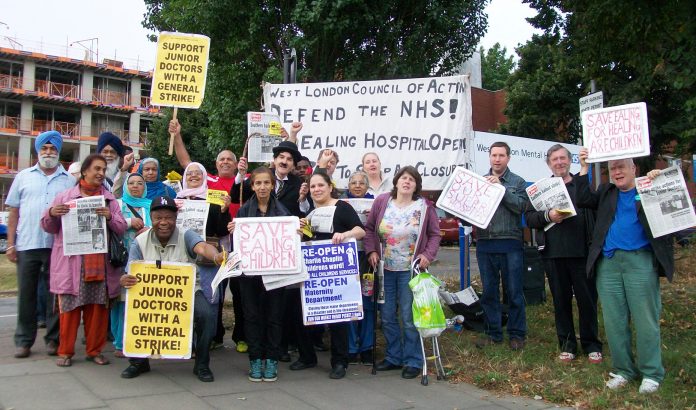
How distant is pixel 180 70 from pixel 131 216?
1979 millimetres

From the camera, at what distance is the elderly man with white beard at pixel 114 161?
648 centimetres

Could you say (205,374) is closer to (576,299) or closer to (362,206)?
(362,206)

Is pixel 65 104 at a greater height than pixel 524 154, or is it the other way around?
pixel 65 104

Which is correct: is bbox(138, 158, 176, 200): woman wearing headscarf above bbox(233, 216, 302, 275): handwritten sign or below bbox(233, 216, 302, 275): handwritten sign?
above

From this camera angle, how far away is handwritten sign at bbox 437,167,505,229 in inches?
231

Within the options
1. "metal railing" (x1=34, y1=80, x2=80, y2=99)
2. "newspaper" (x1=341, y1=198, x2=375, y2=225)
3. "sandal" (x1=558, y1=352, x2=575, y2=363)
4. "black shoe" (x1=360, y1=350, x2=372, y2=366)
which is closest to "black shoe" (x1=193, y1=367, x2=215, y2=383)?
"black shoe" (x1=360, y1=350, x2=372, y2=366)

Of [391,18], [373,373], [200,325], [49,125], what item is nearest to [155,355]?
[200,325]

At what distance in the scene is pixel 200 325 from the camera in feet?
17.4

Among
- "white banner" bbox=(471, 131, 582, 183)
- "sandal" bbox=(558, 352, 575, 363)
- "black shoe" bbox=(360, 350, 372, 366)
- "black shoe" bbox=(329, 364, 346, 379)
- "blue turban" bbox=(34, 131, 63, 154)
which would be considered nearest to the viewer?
"black shoe" bbox=(329, 364, 346, 379)

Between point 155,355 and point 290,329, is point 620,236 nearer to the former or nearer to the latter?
point 290,329

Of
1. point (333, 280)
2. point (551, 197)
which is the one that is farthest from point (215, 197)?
point (551, 197)

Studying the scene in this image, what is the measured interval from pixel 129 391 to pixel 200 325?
2.76ft

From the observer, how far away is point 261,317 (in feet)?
17.3

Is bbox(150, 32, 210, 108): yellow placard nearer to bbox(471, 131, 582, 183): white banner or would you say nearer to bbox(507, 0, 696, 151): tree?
bbox(507, 0, 696, 151): tree
